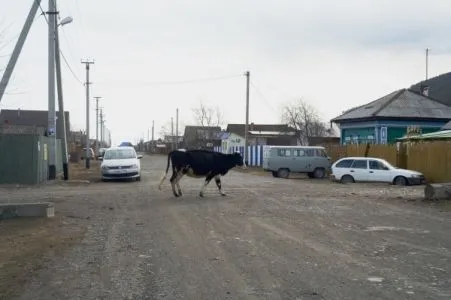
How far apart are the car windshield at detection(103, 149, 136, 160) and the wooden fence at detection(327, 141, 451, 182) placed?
613 inches

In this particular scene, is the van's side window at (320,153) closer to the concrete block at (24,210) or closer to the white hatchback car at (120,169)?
the white hatchback car at (120,169)

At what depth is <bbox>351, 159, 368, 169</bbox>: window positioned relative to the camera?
29894mm

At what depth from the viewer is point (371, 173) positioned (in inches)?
1166

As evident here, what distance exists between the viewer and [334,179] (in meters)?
31.4

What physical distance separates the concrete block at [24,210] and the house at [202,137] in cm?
8199

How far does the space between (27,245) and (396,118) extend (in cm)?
3908

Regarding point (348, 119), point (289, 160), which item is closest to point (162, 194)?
point (289, 160)

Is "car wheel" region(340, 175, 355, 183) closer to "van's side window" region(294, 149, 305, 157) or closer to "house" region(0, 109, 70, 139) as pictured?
"van's side window" region(294, 149, 305, 157)

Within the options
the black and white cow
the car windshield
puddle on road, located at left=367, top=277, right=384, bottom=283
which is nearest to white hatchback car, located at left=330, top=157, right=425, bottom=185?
the car windshield

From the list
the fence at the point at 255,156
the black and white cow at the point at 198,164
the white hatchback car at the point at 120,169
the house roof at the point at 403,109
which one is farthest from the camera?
the fence at the point at 255,156

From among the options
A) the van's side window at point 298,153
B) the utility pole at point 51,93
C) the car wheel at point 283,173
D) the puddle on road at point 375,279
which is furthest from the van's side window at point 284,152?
the puddle on road at point 375,279

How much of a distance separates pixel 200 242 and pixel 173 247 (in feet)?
2.10

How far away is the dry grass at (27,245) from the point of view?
745 cm

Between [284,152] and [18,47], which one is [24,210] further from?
[284,152]
